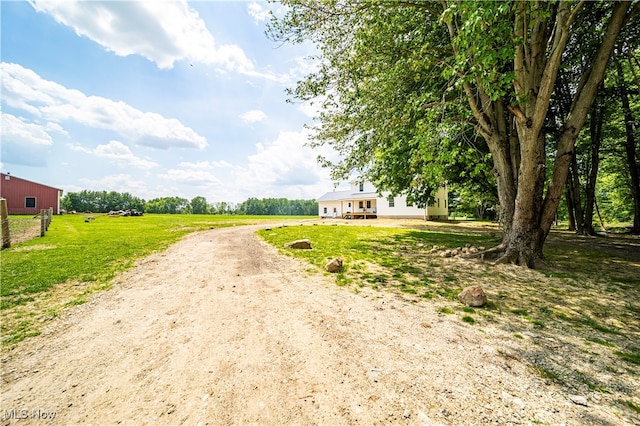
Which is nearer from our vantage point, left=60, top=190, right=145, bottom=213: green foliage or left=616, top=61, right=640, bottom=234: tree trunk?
left=616, top=61, right=640, bottom=234: tree trunk

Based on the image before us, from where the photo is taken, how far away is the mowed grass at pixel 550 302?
249 centimetres

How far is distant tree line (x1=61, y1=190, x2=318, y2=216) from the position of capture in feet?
204

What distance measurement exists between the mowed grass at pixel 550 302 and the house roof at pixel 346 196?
2368 cm

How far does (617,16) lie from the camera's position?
218 inches

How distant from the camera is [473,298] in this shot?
406 cm

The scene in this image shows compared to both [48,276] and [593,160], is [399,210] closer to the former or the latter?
[593,160]

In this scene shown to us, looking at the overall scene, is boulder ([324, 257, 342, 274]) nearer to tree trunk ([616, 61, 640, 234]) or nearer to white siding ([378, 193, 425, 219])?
tree trunk ([616, 61, 640, 234])

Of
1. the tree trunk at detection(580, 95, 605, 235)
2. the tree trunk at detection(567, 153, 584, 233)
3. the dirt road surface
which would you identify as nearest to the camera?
the dirt road surface

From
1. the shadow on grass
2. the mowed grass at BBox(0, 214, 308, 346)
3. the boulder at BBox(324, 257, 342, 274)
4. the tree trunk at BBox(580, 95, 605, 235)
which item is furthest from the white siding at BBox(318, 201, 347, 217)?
the boulder at BBox(324, 257, 342, 274)

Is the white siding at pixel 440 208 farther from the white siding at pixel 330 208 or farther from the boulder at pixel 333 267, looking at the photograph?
the boulder at pixel 333 267

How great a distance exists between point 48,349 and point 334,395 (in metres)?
3.49

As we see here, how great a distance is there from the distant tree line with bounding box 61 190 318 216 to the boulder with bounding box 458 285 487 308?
3060 inches

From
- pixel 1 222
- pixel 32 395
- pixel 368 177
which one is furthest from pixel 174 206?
pixel 32 395

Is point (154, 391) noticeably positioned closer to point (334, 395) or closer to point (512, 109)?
point (334, 395)
